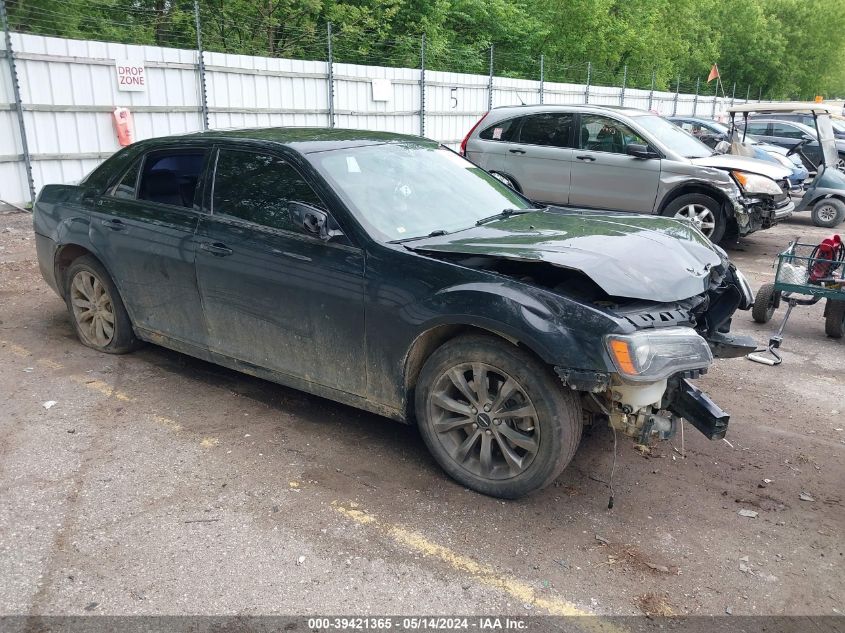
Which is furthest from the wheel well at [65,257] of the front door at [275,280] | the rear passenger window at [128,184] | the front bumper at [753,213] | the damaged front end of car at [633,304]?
the front bumper at [753,213]

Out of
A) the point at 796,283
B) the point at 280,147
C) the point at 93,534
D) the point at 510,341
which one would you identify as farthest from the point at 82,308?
the point at 796,283

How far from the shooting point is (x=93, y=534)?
331cm

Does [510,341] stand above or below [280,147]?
below

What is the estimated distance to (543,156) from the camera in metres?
10.2

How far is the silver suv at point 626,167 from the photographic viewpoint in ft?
30.6

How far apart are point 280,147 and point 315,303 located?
3.40ft

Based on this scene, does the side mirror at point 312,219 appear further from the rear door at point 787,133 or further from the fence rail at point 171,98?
the rear door at point 787,133

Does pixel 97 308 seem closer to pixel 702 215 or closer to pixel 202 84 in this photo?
pixel 702 215

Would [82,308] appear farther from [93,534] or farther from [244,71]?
[244,71]

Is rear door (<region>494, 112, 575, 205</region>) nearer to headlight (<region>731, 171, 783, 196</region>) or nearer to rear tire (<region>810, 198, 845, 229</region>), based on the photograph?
headlight (<region>731, 171, 783, 196</region>)

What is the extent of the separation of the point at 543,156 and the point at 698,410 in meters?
7.35

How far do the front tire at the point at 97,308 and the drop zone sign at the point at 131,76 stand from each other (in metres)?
7.17

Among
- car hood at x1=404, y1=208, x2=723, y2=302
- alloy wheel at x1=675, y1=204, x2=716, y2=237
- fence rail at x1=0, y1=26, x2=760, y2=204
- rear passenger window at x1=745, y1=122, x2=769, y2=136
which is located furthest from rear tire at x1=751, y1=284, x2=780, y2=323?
rear passenger window at x1=745, y1=122, x2=769, y2=136

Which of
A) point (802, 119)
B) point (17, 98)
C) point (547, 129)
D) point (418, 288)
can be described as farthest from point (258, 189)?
point (802, 119)
